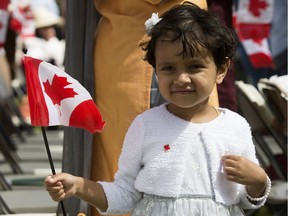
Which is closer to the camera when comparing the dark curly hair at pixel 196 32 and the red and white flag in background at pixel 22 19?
the dark curly hair at pixel 196 32

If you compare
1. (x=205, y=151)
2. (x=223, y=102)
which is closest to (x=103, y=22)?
(x=223, y=102)

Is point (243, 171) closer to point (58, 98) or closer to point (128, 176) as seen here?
point (128, 176)

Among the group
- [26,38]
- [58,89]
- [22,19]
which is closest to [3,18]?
[22,19]

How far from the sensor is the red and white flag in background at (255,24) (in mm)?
9391

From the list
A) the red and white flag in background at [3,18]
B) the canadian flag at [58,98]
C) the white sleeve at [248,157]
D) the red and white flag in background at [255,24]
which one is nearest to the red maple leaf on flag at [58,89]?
the canadian flag at [58,98]

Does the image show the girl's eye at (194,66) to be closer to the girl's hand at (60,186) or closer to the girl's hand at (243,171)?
the girl's hand at (243,171)

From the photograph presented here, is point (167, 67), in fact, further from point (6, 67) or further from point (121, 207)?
point (6, 67)

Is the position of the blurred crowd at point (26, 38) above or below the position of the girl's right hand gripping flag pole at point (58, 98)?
below

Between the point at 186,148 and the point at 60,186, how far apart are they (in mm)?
457

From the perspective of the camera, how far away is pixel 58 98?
370cm

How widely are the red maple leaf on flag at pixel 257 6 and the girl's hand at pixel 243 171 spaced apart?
19.4 ft

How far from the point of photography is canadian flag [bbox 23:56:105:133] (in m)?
3.62

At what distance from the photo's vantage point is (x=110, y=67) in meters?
4.56

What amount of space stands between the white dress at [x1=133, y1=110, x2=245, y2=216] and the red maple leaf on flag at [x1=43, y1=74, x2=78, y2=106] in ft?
1.40
